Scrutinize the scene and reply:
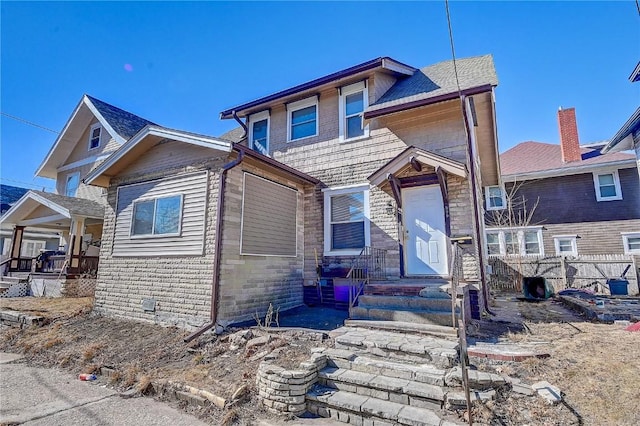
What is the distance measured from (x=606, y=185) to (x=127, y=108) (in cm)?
2452

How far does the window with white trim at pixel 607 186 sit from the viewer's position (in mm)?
14911

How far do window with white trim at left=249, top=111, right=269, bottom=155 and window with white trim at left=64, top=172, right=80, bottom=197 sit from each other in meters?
10.9

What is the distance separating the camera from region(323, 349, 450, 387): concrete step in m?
3.74

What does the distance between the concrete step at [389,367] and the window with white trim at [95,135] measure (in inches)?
648

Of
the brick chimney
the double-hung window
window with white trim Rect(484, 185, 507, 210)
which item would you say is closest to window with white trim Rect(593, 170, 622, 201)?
the brick chimney

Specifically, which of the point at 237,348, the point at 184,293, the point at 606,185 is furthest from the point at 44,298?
the point at 606,185

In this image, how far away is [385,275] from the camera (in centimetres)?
784

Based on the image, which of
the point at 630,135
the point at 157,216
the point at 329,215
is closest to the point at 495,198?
the point at 630,135

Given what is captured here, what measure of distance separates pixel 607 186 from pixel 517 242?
4748 mm

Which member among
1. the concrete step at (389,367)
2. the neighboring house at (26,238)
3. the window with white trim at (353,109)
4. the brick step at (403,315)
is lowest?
the concrete step at (389,367)

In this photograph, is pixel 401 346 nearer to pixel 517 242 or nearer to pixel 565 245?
pixel 517 242

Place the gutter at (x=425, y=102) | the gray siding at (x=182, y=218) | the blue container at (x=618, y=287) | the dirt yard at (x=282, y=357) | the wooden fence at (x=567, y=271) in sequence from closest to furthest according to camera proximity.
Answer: the dirt yard at (x=282, y=357)
the gutter at (x=425, y=102)
the gray siding at (x=182, y=218)
the blue container at (x=618, y=287)
the wooden fence at (x=567, y=271)

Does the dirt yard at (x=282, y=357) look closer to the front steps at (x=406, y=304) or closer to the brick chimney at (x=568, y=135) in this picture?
the front steps at (x=406, y=304)

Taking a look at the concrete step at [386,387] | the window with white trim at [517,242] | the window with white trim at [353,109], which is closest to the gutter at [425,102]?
the window with white trim at [353,109]
